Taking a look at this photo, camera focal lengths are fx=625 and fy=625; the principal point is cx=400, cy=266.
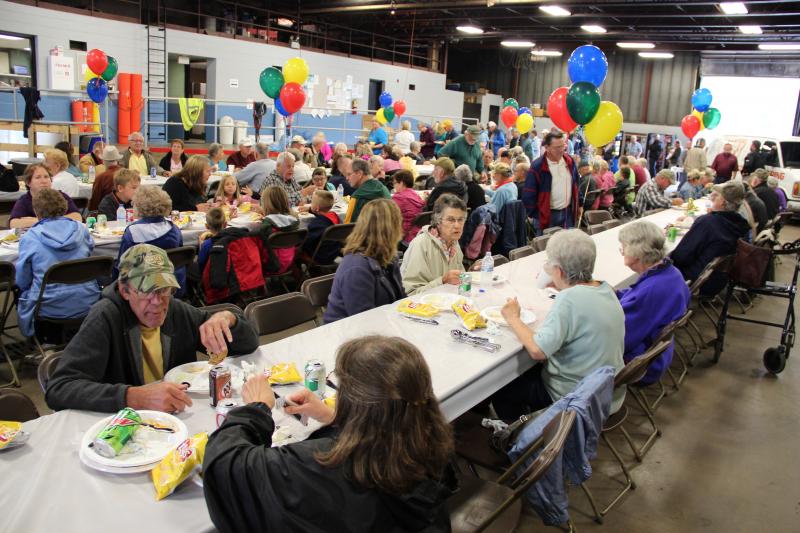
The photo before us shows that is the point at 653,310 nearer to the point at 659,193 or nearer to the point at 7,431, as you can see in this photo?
the point at 7,431

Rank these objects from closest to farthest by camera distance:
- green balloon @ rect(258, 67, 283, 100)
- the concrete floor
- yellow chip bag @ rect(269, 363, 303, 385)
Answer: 1. yellow chip bag @ rect(269, 363, 303, 385)
2. the concrete floor
3. green balloon @ rect(258, 67, 283, 100)

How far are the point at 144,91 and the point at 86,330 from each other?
43.5ft

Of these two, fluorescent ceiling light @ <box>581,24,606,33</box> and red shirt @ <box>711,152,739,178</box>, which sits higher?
fluorescent ceiling light @ <box>581,24,606,33</box>

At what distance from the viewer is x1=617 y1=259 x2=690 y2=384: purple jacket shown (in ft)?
11.5

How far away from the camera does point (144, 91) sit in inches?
545

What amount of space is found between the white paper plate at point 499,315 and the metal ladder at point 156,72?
1219 centimetres

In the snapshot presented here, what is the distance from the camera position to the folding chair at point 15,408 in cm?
199

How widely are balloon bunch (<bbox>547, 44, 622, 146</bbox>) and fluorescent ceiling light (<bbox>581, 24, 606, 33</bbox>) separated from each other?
1000cm

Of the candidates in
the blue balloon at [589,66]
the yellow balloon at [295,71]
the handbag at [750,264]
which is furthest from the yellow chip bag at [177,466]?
the yellow balloon at [295,71]

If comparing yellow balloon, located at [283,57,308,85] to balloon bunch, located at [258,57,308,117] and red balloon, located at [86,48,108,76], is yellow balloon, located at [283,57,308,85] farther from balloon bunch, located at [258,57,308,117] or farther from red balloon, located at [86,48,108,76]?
red balloon, located at [86,48,108,76]

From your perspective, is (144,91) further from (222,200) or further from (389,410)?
(389,410)

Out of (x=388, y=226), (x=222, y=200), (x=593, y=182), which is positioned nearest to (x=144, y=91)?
(x=222, y=200)

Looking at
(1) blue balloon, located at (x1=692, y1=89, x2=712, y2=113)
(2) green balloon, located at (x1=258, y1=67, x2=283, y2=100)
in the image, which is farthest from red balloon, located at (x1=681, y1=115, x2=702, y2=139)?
(2) green balloon, located at (x1=258, y1=67, x2=283, y2=100)

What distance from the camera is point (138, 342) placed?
2250mm
